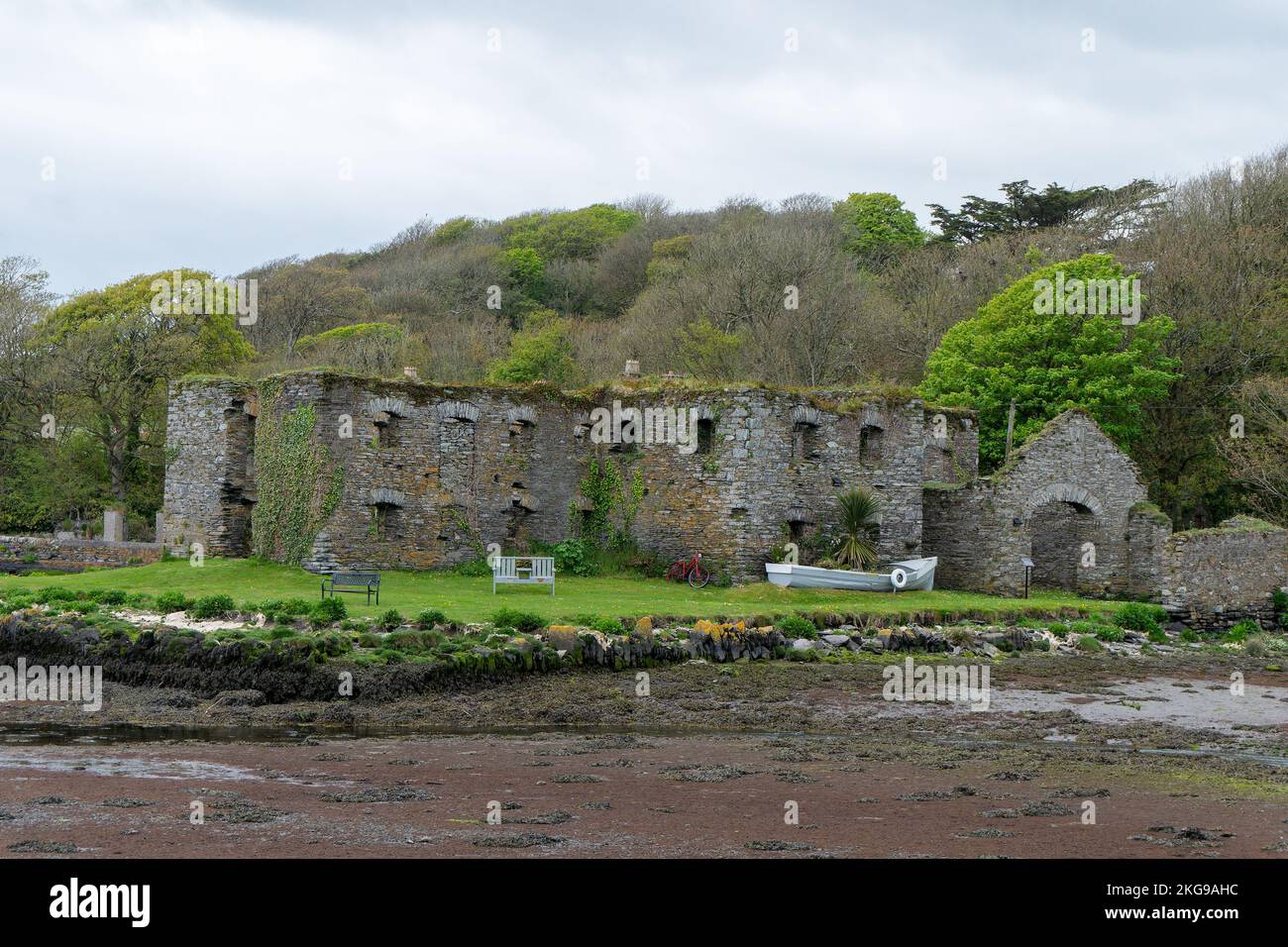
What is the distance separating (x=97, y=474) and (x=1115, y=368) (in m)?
37.5

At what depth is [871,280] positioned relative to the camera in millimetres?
59094

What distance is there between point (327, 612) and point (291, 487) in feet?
32.3

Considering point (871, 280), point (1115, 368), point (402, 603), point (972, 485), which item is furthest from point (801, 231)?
point (402, 603)

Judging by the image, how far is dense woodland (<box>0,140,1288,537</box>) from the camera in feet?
136

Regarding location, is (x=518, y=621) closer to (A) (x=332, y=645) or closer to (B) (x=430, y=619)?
(B) (x=430, y=619)

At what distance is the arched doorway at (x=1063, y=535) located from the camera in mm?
34844

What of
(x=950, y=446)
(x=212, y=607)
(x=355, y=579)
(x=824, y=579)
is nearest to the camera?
(x=212, y=607)

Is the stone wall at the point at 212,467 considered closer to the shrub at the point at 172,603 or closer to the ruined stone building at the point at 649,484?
the ruined stone building at the point at 649,484

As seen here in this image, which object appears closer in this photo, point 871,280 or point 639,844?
point 639,844

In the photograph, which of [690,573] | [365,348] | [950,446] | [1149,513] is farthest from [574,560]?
[365,348]

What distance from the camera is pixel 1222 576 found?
3081cm

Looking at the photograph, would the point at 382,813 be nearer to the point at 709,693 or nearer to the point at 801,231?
the point at 709,693

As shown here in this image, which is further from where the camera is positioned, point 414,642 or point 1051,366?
point 1051,366

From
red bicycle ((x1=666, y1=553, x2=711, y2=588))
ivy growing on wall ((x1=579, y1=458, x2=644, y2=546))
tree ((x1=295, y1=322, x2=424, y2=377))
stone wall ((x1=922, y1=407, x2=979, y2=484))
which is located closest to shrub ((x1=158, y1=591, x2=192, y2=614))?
red bicycle ((x1=666, y1=553, x2=711, y2=588))
